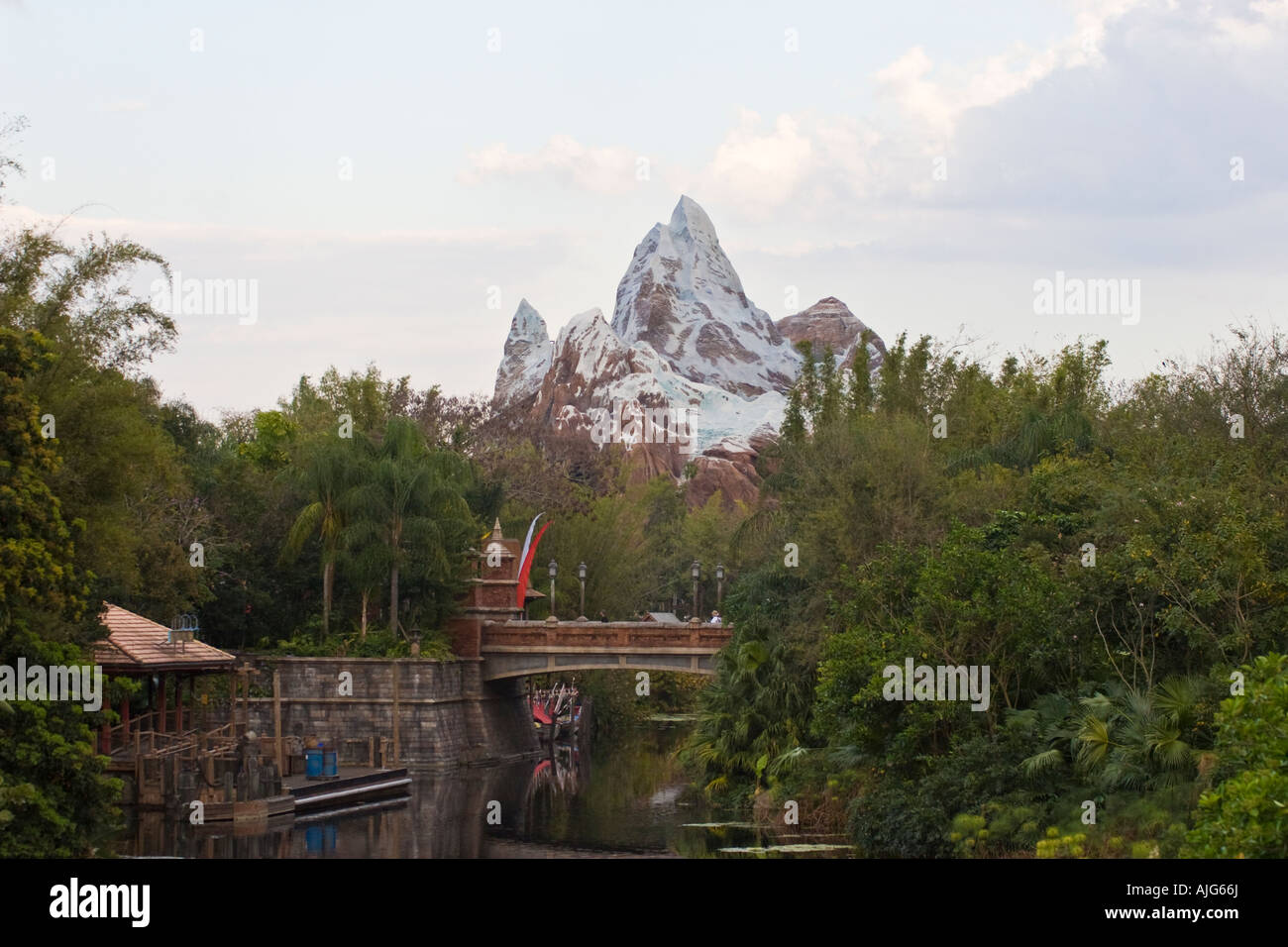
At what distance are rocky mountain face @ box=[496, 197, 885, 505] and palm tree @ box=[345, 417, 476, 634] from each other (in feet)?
135

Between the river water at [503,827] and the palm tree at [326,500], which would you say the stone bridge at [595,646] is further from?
the palm tree at [326,500]

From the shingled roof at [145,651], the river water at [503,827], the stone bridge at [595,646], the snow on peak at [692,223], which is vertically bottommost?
the river water at [503,827]

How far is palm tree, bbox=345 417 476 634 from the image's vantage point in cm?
4169

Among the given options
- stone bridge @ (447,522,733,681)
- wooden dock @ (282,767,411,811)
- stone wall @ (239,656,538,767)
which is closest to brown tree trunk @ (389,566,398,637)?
stone wall @ (239,656,538,767)

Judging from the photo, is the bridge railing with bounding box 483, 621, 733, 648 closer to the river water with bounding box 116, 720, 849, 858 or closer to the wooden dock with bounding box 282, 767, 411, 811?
the river water with bounding box 116, 720, 849, 858

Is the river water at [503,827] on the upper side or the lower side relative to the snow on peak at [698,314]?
lower

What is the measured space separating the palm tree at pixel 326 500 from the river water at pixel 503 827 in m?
6.80

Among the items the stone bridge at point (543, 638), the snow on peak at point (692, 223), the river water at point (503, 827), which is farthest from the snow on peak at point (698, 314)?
the river water at point (503, 827)

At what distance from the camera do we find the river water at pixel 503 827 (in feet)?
85.6

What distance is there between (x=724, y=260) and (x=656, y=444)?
25.4 metres

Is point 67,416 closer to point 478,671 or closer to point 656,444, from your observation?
point 478,671

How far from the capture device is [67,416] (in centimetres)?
2353
